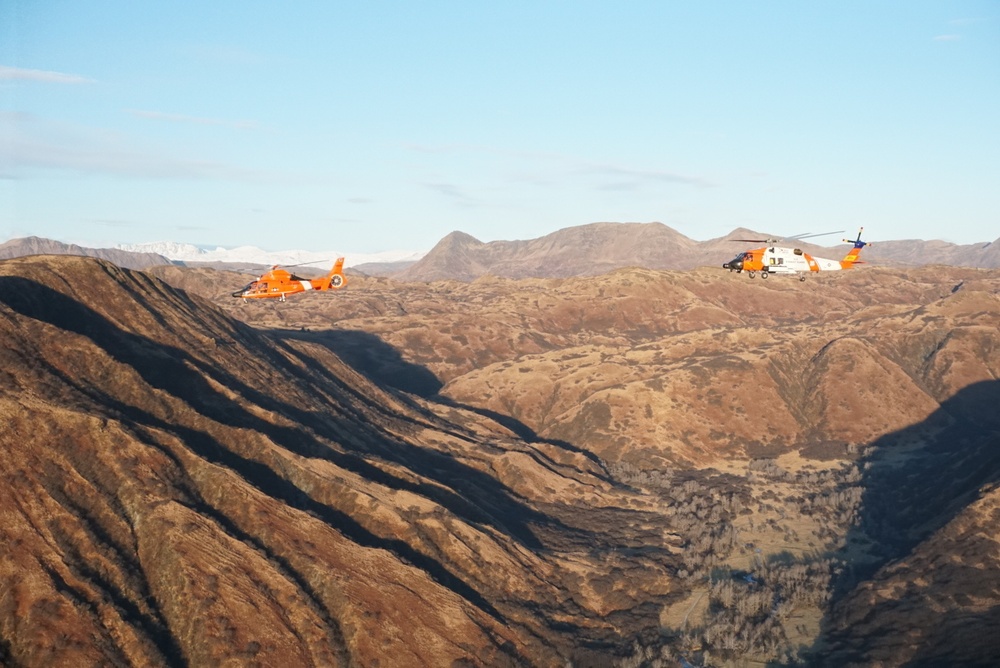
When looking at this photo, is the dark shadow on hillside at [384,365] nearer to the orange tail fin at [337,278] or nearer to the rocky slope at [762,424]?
the rocky slope at [762,424]

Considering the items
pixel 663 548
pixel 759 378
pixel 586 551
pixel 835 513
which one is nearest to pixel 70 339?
pixel 586 551

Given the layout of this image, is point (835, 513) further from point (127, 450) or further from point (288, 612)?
point (127, 450)

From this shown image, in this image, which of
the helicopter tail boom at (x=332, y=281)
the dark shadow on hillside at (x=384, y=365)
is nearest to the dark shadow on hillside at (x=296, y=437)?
the helicopter tail boom at (x=332, y=281)

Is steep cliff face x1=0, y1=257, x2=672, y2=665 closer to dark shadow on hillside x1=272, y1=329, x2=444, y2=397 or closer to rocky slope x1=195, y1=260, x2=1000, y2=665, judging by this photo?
rocky slope x1=195, y1=260, x2=1000, y2=665

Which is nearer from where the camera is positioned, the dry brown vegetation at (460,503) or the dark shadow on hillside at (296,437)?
the dry brown vegetation at (460,503)

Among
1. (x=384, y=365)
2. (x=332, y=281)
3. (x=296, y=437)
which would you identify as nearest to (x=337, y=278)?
(x=332, y=281)

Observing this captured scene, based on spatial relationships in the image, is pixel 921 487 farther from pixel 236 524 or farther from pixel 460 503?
pixel 236 524
